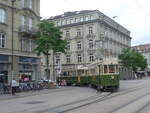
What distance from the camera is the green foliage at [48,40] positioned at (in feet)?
110

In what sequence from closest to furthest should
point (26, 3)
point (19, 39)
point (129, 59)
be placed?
point (19, 39)
point (26, 3)
point (129, 59)

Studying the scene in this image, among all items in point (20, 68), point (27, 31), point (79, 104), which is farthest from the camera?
point (27, 31)

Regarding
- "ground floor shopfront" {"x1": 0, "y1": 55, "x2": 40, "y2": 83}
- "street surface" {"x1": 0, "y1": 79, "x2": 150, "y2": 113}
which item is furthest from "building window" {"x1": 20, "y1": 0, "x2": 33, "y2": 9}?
"street surface" {"x1": 0, "y1": 79, "x2": 150, "y2": 113}

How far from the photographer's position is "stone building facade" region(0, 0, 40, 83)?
3366cm

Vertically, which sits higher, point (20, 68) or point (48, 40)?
point (48, 40)

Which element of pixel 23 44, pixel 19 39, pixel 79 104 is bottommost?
pixel 79 104

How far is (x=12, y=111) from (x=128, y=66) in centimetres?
6856

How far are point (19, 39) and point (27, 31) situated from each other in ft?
5.32

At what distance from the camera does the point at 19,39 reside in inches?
1428

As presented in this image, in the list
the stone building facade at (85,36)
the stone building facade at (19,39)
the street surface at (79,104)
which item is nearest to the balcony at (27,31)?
the stone building facade at (19,39)

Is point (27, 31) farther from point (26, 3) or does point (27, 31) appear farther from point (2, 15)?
point (2, 15)

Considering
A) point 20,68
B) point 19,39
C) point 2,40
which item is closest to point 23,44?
point 19,39

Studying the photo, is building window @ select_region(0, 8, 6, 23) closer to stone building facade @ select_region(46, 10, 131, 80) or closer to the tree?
the tree

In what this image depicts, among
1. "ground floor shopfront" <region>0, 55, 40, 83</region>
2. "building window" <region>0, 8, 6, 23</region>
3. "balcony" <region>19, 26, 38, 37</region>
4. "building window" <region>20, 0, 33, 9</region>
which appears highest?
"building window" <region>20, 0, 33, 9</region>
